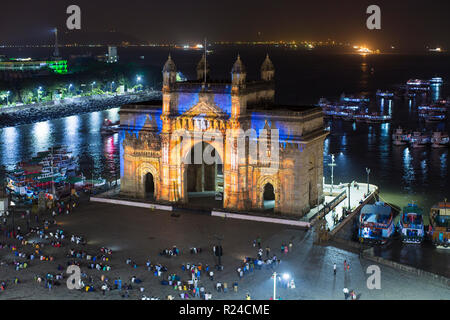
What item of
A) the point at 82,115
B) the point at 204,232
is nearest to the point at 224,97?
the point at 204,232

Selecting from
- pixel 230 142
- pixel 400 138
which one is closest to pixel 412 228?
pixel 230 142

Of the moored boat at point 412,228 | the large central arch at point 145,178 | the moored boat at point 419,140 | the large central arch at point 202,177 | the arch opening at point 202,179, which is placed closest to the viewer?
the moored boat at point 412,228

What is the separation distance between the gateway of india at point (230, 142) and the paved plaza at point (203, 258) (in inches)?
128

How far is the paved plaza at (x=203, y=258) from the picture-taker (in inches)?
1844

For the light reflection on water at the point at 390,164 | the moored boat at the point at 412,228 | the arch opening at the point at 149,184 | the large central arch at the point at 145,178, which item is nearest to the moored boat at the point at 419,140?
the light reflection on water at the point at 390,164

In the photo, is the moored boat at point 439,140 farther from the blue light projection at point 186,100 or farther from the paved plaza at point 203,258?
the paved plaza at point 203,258

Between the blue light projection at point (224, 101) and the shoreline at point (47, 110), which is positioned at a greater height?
the blue light projection at point (224, 101)

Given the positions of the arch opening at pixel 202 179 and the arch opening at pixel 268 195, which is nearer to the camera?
the arch opening at pixel 268 195

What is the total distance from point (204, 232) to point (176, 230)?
2647mm

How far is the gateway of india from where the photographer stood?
62625 mm

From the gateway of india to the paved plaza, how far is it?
3253 mm

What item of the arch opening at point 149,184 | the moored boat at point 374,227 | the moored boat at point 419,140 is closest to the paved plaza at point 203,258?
the arch opening at point 149,184

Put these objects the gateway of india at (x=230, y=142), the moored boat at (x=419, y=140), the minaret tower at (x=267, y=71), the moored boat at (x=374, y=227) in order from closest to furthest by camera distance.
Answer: the gateway of india at (x=230, y=142)
the moored boat at (x=374, y=227)
the minaret tower at (x=267, y=71)
the moored boat at (x=419, y=140)

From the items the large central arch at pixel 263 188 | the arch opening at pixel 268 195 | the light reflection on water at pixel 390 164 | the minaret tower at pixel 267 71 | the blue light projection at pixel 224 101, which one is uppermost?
the minaret tower at pixel 267 71
